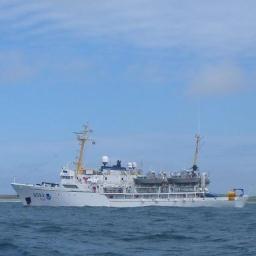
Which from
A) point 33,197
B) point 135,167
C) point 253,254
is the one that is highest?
point 135,167

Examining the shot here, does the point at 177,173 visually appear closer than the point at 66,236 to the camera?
No

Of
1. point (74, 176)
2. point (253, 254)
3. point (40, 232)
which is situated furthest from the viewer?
point (74, 176)

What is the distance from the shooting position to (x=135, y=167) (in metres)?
111

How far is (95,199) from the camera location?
10350cm

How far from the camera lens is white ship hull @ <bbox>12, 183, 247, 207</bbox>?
10206 cm

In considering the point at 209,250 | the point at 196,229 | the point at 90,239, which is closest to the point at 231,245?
the point at 209,250

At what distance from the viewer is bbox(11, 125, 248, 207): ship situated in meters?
104

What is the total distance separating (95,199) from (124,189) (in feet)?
19.4

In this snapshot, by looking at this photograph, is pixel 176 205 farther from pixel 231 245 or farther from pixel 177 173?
pixel 231 245

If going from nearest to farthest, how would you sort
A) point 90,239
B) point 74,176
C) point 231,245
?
1. point 231,245
2. point 90,239
3. point 74,176

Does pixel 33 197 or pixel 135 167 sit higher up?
pixel 135 167

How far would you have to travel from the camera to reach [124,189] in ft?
352

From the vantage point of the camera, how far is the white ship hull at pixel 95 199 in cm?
10206

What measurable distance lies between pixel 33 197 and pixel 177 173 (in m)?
23.4
